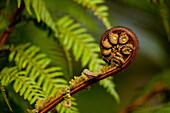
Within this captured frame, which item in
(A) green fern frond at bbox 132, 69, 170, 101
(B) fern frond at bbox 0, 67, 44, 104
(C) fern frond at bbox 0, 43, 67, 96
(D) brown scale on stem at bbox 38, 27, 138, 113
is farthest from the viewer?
(A) green fern frond at bbox 132, 69, 170, 101

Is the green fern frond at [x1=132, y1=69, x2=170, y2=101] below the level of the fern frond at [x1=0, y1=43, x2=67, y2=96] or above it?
below

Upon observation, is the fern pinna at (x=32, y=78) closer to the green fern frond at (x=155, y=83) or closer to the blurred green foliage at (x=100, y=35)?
the blurred green foliage at (x=100, y=35)

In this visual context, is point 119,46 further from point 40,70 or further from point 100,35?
point 100,35

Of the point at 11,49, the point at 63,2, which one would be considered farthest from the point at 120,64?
the point at 63,2

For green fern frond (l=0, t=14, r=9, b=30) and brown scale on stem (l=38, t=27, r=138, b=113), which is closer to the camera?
brown scale on stem (l=38, t=27, r=138, b=113)

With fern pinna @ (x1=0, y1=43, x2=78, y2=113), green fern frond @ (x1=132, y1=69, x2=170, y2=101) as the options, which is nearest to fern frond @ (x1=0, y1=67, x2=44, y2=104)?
fern pinna @ (x1=0, y1=43, x2=78, y2=113)

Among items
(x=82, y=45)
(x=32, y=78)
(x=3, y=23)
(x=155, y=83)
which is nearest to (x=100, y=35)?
(x=155, y=83)

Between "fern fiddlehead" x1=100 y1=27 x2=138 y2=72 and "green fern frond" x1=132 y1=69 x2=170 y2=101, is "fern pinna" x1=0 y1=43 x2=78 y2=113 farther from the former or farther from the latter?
"green fern frond" x1=132 y1=69 x2=170 y2=101

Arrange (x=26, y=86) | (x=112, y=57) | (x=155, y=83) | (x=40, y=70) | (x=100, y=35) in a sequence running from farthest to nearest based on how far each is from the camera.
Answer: (x=100, y=35)
(x=155, y=83)
(x=40, y=70)
(x=26, y=86)
(x=112, y=57)

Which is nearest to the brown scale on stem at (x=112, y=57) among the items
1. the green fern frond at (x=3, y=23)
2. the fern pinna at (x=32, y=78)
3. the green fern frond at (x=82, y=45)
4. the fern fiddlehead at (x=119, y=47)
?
the fern fiddlehead at (x=119, y=47)
